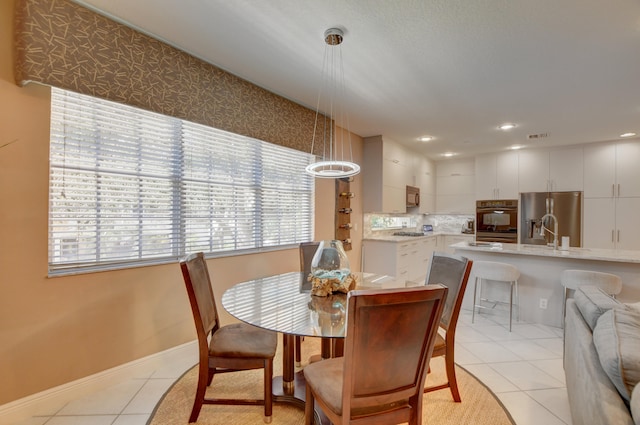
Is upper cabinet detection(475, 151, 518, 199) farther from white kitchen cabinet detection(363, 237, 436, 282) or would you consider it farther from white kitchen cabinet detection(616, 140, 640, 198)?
white kitchen cabinet detection(363, 237, 436, 282)

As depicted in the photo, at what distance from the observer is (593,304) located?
1629 millimetres

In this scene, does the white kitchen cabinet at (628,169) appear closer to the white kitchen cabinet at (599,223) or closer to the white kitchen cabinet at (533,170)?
the white kitchen cabinet at (599,223)

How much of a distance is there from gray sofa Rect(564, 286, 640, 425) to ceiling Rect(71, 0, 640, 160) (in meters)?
1.83

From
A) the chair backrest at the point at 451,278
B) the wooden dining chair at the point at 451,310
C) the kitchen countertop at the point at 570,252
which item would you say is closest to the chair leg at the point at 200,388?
the wooden dining chair at the point at 451,310

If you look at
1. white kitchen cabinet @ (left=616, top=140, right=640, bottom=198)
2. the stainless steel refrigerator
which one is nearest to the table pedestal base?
the stainless steel refrigerator

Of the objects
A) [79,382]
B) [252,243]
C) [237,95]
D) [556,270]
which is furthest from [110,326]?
[556,270]

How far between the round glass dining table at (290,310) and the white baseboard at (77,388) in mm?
977

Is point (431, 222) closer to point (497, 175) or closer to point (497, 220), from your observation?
point (497, 220)

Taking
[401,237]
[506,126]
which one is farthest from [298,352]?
[506,126]

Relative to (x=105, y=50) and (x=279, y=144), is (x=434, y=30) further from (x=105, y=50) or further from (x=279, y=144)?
(x=105, y=50)

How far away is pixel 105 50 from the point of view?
198 centimetres

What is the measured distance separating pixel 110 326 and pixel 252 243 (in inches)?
54.8

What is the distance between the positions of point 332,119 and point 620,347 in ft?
11.8

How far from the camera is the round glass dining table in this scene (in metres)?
1.42
